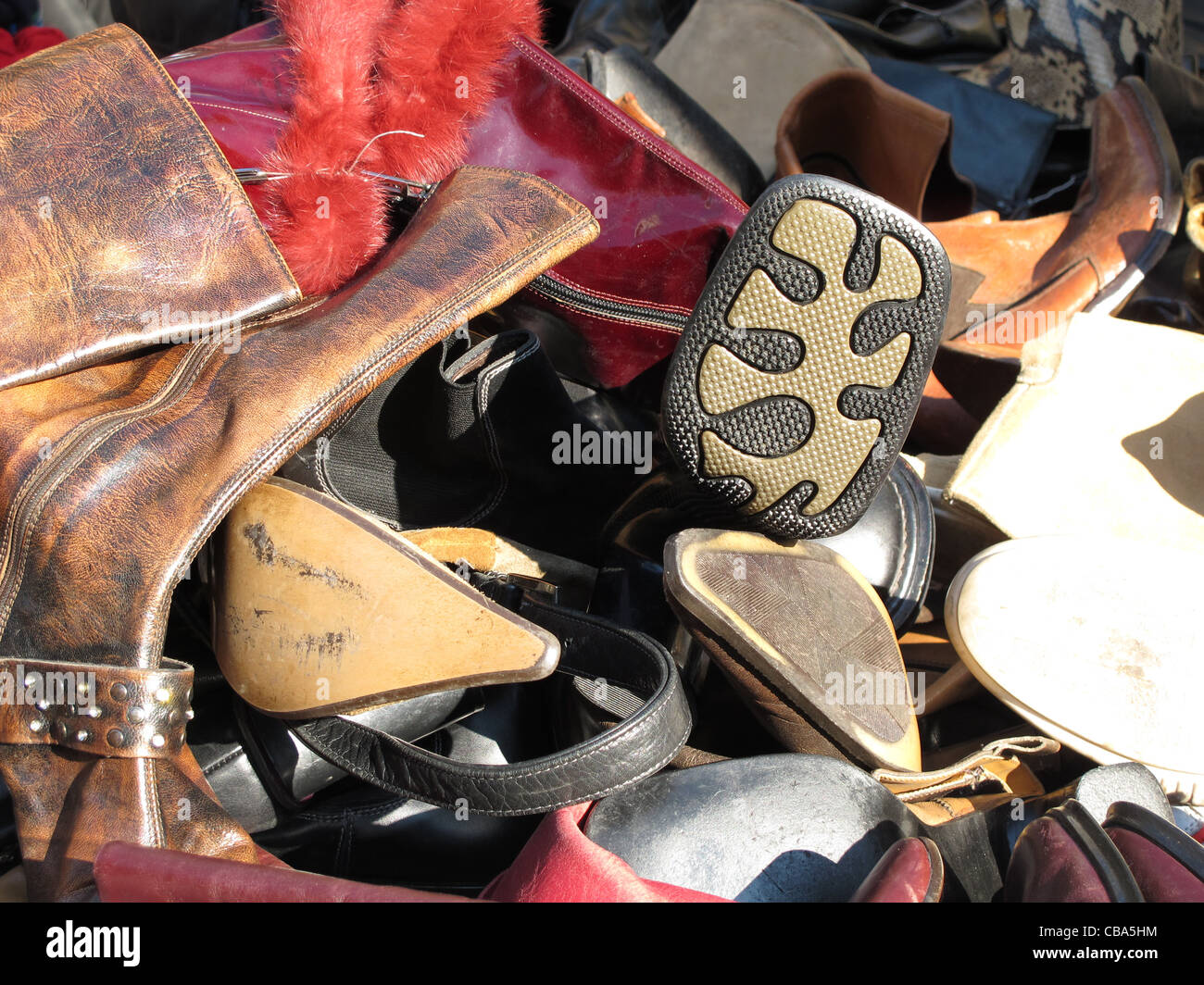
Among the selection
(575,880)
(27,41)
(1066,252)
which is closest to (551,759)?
(575,880)

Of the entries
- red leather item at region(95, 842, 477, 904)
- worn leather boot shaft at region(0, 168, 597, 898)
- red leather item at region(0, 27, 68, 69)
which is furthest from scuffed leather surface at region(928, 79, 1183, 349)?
red leather item at region(0, 27, 68, 69)

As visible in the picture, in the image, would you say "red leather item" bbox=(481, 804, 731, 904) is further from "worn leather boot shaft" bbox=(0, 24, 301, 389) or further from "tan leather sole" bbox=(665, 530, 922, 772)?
"worn leather boot shaft" bbox=(0, 24, 301, 389)

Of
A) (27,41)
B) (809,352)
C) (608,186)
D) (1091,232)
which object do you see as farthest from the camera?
(27,41)

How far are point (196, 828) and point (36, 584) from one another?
0.28 metres

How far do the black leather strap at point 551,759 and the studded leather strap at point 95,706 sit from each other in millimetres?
140

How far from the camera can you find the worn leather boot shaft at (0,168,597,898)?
832 mm

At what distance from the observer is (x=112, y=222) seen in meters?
0.92

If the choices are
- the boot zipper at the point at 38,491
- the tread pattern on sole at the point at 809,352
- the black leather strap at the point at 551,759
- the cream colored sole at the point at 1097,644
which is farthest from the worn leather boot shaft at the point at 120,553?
the cream colored sole at the point at 1097,644

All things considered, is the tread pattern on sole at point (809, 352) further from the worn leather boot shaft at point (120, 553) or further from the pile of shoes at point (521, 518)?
the worn leather boot shaft at point (120, 553)

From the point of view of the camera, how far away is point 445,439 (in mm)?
A: 1134

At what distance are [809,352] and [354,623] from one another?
0.55 metres

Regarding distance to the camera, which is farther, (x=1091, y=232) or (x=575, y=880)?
(x=1091, y=232)

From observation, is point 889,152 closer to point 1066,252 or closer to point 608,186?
point 1066,252
